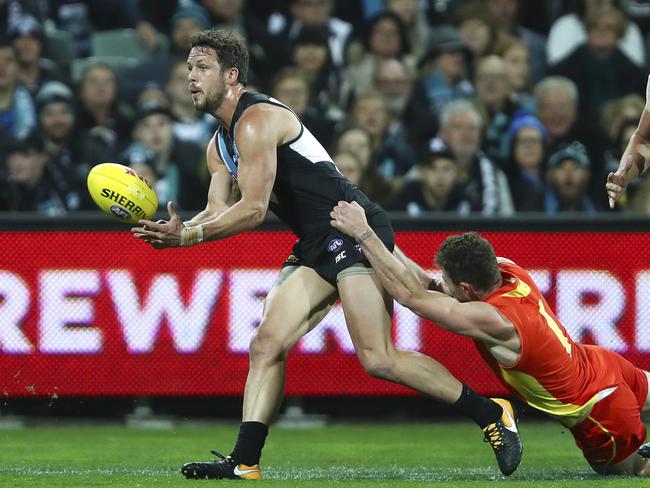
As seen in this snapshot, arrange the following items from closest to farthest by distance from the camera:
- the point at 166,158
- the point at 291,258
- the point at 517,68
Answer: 1. the point at 291,258
2. the point at 166,158
3. the point at 517,68

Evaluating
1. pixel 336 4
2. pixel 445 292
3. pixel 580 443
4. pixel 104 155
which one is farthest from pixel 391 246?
pixel 336 4

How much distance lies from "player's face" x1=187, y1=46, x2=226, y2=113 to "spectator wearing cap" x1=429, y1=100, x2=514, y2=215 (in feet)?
14.5

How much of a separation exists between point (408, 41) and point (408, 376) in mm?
6512

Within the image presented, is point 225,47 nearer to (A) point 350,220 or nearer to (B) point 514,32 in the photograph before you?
(A) point 350,220

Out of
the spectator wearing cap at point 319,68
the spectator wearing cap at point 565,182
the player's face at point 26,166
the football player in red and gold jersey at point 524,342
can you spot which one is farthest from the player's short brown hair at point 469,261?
the spectator wearing cap at point 319,68

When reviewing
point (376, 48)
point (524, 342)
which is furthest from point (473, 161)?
point (524, 342)

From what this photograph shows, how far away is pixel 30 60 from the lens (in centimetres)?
1151

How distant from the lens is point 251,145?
6.29m

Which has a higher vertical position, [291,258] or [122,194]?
[122,194]

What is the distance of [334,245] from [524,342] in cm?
108

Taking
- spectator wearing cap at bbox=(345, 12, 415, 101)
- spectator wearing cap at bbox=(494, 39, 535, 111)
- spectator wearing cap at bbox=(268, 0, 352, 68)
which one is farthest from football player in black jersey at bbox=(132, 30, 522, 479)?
spectator wearing cap at bbox=(494, 39, 535, 111)

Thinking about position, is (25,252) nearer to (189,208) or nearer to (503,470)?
(189,208)

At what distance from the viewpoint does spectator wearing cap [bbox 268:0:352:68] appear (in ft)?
40.3

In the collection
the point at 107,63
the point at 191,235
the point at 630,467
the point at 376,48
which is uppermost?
the point at 376,48
